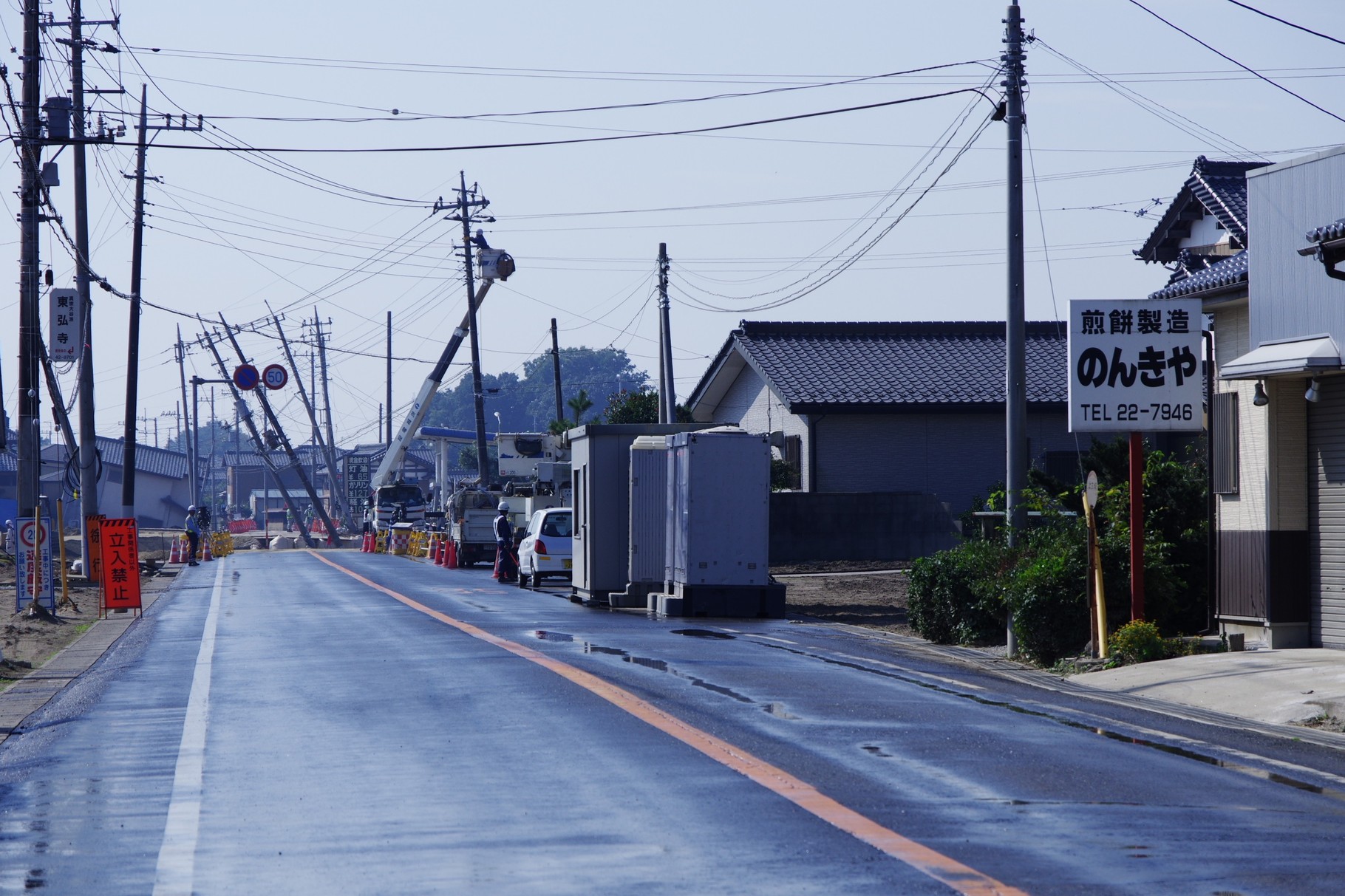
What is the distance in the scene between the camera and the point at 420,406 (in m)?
56.6

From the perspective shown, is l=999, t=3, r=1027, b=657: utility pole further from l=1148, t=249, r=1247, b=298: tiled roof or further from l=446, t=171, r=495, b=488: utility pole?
l=446, t=171, r=495, b=488: utility pole

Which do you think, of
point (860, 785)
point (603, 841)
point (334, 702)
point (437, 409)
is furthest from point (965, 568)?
point (437, 409)

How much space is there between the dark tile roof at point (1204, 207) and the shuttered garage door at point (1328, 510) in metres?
12.8

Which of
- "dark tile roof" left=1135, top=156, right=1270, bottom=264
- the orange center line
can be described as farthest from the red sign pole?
"dark tile roof" left=1135, top=156, right=1270, bottom=264

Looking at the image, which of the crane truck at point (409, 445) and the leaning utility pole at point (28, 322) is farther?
the crane truck at point (409, 445)

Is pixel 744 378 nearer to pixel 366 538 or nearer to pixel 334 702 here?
pixel 366 538

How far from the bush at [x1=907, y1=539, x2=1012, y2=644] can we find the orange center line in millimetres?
5726

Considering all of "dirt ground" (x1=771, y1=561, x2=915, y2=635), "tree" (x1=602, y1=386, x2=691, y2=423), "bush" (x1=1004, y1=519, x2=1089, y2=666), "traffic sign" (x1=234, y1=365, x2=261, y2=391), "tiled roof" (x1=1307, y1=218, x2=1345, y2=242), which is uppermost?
"traffic sign" (x1=234, y1=365, x2=261, y2=391)

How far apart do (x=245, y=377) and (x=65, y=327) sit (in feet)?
85.9

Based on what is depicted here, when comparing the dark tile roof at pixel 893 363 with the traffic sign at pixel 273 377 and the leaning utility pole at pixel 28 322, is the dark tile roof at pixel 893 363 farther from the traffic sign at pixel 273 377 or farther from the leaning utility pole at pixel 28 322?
the traffic sign at pixel 273 377

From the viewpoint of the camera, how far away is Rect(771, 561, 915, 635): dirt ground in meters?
22.8

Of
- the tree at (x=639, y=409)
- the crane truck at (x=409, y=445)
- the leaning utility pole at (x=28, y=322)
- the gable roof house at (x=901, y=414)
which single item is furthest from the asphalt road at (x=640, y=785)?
the crane truck at (x=409, y=445)

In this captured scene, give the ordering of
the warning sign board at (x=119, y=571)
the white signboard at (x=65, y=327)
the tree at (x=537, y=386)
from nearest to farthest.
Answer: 1. the warning sign board at (x=119, y=571)
2. the white signboard at (x=65, y=327)
3. the tree at (x=537, y=386)

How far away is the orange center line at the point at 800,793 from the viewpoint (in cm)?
593
